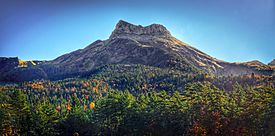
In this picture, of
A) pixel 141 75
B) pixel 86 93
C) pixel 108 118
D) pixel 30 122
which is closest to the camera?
pixel 30 122

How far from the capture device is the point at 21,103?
208ft

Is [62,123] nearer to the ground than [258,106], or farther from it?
nearer to the ground

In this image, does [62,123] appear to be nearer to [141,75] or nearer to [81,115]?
[81,115]

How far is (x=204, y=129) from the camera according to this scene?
4184 centimetres

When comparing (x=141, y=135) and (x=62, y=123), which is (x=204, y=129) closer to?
(x=141, y=135)

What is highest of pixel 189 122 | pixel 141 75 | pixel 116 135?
pixel 141 75

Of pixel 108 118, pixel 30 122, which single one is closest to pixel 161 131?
pixel 108 118

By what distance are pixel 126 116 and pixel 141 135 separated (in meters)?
5.21

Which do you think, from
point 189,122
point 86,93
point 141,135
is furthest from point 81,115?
point 86,93

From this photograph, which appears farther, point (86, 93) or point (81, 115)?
point (86, 93)

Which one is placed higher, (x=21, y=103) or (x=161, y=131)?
(x=21, y=103)

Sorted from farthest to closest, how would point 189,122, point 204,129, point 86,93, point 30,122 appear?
point 86,93, point 30,122, point 189,122, point 204,129

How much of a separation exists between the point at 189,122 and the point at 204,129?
10.6 metres

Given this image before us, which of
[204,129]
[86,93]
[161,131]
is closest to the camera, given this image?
[204,129]
